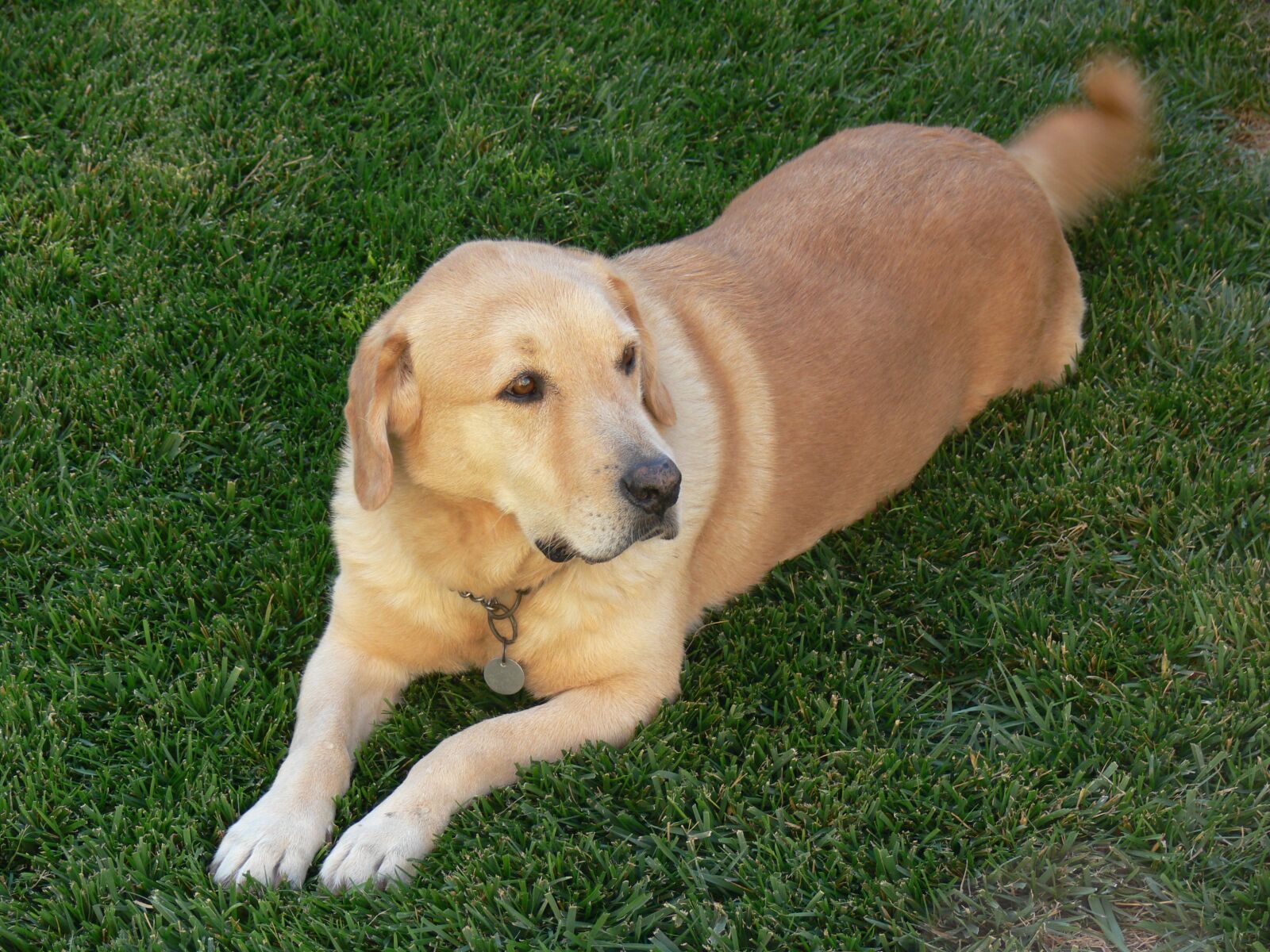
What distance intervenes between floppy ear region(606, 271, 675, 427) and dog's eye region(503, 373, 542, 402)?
37 centimetres

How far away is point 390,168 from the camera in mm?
5344

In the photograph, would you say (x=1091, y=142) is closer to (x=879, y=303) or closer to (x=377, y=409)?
(x=879, y=303)

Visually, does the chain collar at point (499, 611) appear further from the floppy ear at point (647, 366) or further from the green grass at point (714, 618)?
the floppy ear at point (647, 366)

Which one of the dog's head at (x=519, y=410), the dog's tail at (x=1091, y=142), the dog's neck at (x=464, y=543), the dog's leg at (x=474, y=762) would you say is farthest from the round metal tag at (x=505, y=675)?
the dog's tail at (x=1091, y=142)

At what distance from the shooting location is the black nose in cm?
297

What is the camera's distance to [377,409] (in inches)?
122

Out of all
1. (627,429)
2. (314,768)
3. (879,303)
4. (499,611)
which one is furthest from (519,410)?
(879,303)

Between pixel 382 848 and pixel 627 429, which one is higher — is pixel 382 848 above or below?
below

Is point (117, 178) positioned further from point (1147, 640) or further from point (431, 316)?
point (1147, 640)

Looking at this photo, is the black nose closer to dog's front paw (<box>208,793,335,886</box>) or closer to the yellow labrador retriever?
the yellow labrador retriever

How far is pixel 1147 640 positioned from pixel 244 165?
391 centimetres

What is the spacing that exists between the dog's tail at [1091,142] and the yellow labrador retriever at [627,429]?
0.18 ft

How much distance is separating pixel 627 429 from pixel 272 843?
1311mm

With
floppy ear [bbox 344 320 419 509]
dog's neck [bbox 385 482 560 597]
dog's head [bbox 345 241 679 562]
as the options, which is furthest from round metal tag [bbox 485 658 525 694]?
floppy ear [bbox 344 320 419 509]
